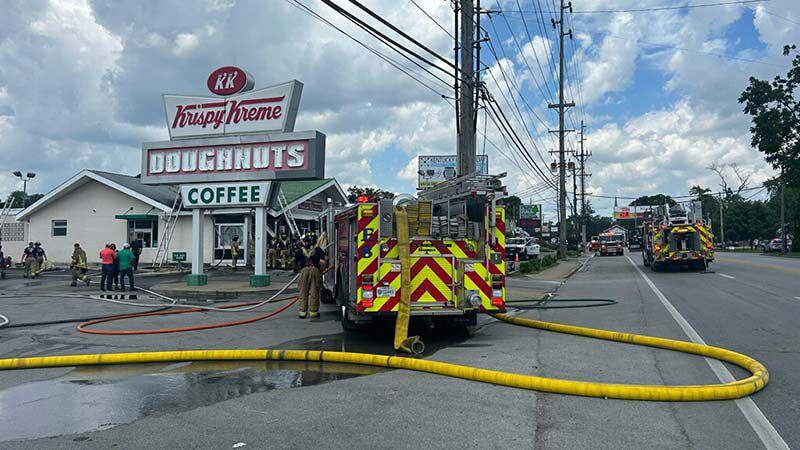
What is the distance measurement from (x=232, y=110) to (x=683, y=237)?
18043 mm

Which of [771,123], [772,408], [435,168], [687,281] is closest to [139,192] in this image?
[435,168]

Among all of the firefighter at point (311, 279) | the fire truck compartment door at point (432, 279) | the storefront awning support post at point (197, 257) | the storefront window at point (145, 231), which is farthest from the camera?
the storefront window at point (145, 231)

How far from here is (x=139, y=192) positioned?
30734mm

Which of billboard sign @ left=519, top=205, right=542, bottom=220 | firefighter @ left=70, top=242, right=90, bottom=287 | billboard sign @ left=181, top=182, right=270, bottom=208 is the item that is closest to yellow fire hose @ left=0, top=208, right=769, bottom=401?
billboard sign @ left=181, top=182, right=270, bottom=208

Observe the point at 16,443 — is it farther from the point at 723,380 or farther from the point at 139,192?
the point at 139,192

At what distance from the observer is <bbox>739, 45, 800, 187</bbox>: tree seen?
35906 mm

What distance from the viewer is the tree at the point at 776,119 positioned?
35.9m

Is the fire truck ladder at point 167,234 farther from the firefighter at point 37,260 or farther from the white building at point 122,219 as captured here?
the firefighter at point 37,260

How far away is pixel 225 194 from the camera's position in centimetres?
1989

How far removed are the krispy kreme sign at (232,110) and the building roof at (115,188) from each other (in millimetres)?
10938

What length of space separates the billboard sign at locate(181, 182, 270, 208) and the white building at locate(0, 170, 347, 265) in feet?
31.0

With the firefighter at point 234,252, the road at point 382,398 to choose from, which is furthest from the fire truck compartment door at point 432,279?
the firefighter at point 234,252

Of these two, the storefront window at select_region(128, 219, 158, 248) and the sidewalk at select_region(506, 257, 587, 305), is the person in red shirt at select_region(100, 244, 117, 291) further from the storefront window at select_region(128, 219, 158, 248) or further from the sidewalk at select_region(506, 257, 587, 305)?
the storefront window at select_region(128, 219, 158, 248)

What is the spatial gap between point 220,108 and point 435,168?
24.0 meters
